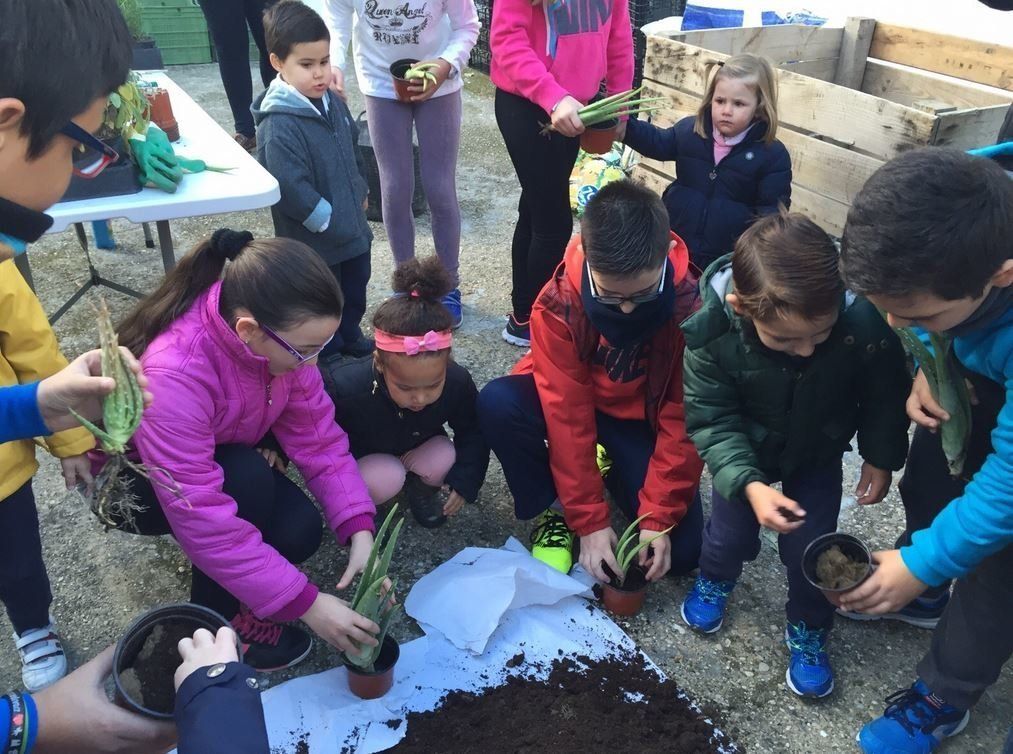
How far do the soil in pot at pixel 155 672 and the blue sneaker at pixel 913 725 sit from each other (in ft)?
5.28

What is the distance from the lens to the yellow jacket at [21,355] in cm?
193

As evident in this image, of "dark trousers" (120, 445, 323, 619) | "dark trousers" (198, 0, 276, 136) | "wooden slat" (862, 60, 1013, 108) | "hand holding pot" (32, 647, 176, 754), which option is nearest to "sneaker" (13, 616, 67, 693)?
"dark trousers" (120, 445, 323, 619)

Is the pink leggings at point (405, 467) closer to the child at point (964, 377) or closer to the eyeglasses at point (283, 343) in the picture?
the eyeglasses at point (283, 343)

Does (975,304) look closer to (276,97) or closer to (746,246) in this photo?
(746,246)

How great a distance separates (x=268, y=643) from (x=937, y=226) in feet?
6.07

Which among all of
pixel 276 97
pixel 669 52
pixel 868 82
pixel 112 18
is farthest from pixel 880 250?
pixel 868 82

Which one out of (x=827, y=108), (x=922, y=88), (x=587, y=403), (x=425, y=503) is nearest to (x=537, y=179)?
(x=587, y=403)

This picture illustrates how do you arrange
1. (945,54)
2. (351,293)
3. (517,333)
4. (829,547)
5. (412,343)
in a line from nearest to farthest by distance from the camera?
(829,547) → (412,343) → (351,293) → (517,333) → (945,54)

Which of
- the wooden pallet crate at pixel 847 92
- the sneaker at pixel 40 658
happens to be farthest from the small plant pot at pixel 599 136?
the sneaker at pixel 40 658

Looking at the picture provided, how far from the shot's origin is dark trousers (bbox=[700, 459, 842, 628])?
218cm

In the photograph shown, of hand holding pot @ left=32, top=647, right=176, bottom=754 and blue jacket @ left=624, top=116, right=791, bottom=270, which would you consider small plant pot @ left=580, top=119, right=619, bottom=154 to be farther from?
hand holding pot @ left=32, top=647, right=176, bottom=754

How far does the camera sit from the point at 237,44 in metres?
5.26

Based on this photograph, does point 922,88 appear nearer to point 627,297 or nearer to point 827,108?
point 827,108

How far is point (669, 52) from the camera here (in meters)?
4.38
